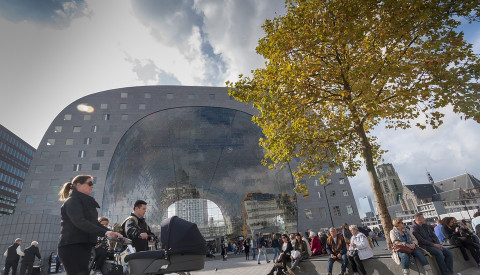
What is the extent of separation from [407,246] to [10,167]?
349ft

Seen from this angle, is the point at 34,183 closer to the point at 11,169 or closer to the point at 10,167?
the point at 10,167

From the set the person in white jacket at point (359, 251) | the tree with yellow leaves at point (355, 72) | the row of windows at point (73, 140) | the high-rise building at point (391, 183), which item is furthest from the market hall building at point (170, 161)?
the high-rise building at point (391, 183)

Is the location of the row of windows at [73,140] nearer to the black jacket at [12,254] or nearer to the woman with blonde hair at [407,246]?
the black jacket at [12,254]

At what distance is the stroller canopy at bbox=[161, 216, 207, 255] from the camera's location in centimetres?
402

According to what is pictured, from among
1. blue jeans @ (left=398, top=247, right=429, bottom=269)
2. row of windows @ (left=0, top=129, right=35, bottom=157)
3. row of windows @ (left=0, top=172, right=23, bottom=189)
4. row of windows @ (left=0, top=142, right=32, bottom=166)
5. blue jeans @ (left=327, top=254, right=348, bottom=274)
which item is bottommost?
blue jeans @ (left=327, top=254, right=348, bottom=274)

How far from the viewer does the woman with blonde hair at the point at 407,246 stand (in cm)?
617

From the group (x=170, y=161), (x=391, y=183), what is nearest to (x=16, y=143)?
(x=170, y=161)

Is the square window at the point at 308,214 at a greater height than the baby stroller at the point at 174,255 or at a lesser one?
greater

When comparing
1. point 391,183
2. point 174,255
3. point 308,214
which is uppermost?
point 391,183

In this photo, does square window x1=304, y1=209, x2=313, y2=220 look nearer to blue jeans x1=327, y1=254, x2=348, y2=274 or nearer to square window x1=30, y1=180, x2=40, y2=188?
blue jeans x1=327, y1=254, x2=348, y2=274

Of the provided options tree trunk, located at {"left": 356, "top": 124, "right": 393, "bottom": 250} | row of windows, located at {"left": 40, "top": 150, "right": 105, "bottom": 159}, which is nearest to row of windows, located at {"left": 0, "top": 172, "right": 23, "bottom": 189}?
row of windows, located at {"left": 40, "top": 150, "right": 105, "bottom": 159}

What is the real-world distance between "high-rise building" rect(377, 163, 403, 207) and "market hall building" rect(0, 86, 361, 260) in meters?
108

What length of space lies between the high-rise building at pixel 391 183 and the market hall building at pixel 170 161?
107622 millimetres

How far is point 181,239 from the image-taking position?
4.07 metres
